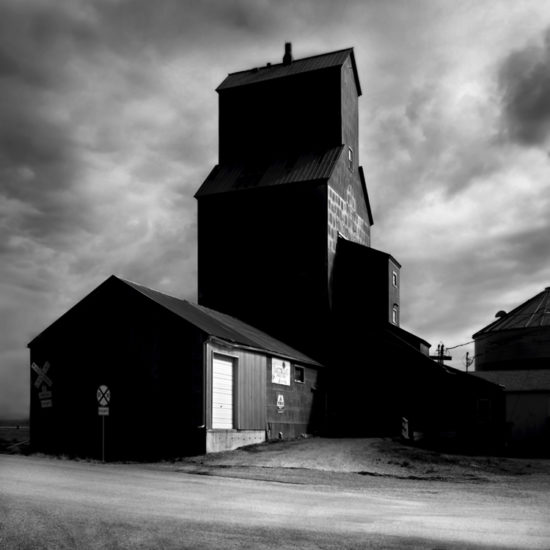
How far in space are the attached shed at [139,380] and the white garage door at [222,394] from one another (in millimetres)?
38

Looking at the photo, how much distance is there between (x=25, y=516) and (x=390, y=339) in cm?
3194

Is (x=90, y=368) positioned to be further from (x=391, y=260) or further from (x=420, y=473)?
(x=391, y=260)

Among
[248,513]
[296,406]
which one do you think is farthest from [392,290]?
[248,513]

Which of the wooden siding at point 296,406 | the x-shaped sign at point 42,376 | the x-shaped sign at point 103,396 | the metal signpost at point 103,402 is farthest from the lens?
the wooden siding at point 296,406

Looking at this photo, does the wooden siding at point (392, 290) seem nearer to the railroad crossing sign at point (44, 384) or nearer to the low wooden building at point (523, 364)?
the low wooden building at point (523, 364)

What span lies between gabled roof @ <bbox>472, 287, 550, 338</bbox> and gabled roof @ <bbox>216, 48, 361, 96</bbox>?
20.1m

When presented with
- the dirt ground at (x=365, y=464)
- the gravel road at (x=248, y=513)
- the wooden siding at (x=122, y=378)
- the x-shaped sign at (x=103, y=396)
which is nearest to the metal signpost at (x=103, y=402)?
the x-shaped sign at (x=103, y=396)

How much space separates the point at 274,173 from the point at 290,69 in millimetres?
7049

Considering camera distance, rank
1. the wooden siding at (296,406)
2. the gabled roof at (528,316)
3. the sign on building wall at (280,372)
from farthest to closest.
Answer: the gabled roof at (528,316)
the sign on building wall at (280,372)
the wooden siding at (296,406)

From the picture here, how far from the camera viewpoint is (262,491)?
16.6 m

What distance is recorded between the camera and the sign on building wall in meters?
34.0

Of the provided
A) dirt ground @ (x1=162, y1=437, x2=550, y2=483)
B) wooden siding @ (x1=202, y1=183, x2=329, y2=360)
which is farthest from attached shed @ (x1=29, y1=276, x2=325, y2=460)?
wooden siding @ (x1=202, y1=183, x2=329, y2=360)

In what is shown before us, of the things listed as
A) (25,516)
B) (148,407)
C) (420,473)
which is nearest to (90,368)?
(148,407)

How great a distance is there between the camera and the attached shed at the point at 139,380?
2764cm
